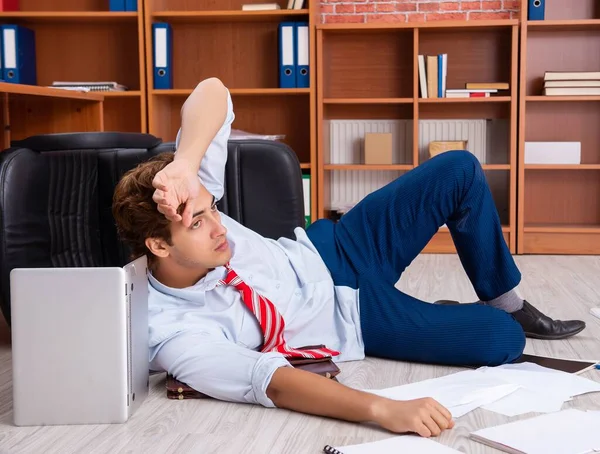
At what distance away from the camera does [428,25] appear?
4148 millimetres

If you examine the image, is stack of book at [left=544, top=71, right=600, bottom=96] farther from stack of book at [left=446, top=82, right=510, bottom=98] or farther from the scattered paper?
the scattered paper

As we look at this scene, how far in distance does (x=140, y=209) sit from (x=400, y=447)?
0.73 m

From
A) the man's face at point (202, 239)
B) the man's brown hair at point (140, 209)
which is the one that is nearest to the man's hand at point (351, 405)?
the man's face at point (202, 239)

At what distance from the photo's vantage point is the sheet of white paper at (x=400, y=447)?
1.45 m

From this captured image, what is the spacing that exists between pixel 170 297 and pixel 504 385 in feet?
2.45

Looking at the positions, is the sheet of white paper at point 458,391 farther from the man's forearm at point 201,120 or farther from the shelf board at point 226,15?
the shelf board at point 226,15

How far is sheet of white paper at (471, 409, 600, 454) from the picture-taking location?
1.45 m

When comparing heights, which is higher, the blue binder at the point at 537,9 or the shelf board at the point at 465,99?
the blue binder at the point at 537,9

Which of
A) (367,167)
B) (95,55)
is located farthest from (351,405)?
(95,55)

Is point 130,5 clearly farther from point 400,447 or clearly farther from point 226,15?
point 400,447

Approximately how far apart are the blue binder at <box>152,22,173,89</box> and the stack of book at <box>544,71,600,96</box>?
73.3 inches

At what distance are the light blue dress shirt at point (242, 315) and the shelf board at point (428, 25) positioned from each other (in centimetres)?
226

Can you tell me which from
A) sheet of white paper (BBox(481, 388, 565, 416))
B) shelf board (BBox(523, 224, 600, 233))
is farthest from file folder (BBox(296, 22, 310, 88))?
sheet of white paper (BBox(481, 388, 565, 416))

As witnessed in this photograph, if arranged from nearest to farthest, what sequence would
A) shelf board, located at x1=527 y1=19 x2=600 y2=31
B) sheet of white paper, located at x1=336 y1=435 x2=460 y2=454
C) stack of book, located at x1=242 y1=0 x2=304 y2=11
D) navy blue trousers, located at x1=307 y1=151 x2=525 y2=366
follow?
sheet of white paper, located at x1=336 y1=435 x2=460 y2=454, navy blue trousers, located at x1=307 y1=151 x2=525 y2=366, shelf board, located at x1=527 y1=19 x2=600 y2=31, stack of book, located at x1=242 y1=0 x2=304 y2=11
